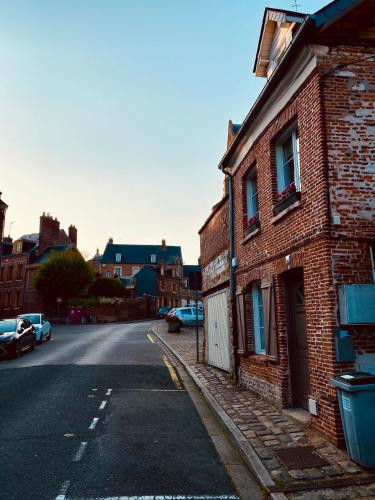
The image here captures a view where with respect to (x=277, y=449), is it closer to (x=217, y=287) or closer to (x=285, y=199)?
(x=285, y=199)

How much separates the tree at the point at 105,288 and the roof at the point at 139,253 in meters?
24.1

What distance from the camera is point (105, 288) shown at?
51.2 meters

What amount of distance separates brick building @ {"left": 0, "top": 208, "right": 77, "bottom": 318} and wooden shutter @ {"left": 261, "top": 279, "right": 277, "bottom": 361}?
41.9 metres

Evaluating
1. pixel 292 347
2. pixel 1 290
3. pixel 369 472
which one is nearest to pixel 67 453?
pixel 369 472

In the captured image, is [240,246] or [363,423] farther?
[240,246]

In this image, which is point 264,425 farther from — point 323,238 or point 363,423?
point 323,238

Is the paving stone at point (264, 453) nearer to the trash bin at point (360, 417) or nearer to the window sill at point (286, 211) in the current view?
the trash bin at point (360, 417)

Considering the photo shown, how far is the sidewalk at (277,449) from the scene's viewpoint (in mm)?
4270

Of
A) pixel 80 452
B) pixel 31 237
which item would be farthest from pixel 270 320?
pixel 31 237

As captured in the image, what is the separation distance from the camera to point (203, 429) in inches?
266

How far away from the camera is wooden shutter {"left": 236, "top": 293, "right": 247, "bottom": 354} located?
9633 millimetres

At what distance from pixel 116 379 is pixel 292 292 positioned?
567 cm

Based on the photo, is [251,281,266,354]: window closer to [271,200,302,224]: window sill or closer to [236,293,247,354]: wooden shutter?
[236,293,247,354]: wooden shutter

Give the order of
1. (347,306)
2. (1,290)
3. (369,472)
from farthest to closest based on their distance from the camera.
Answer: (1,290)
(347,306)
(369,472)
